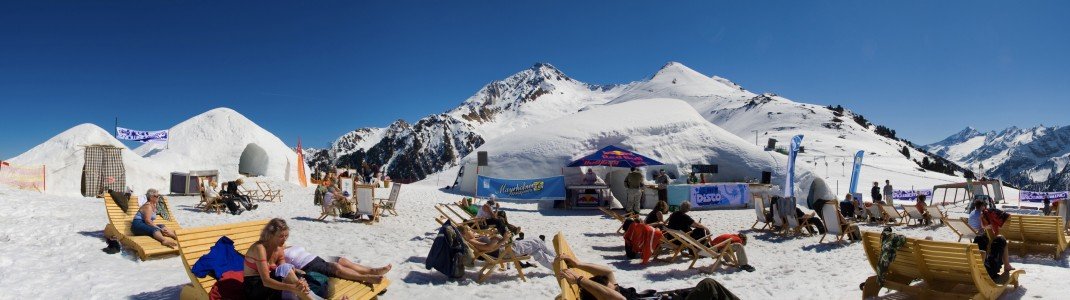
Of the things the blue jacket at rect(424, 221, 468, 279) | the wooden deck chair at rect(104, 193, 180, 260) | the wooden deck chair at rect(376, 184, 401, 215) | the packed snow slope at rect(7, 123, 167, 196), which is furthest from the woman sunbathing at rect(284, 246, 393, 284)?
the packed snow slope at rect(7, 123, 167, 196)

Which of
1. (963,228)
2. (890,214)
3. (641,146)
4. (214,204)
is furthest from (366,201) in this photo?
(641,146)

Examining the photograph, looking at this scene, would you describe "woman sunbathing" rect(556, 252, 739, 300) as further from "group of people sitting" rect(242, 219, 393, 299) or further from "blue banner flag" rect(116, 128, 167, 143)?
"blue banner flag" rect(116, 128, 167, 143)

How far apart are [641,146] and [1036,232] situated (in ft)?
53.3

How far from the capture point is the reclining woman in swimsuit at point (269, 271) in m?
3.81

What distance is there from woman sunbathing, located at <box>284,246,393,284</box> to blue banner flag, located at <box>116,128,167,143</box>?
87.6ft

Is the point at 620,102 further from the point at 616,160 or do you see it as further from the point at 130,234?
the point at 130,234

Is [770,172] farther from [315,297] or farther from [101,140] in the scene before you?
[101,140]

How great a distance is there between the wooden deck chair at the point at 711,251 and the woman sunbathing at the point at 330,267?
3926mm

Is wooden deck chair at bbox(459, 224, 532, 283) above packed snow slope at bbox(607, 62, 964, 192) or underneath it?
underneath

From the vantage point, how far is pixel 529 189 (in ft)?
54.2

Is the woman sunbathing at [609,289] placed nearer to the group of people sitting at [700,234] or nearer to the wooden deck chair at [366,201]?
the group of people sitting at [700,234]

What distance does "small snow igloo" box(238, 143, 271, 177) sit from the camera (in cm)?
2900

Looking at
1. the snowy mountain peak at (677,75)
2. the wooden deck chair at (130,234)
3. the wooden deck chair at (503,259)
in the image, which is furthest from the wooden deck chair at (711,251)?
the snowy mountain peak at (677,75)

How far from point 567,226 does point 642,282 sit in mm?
6180
